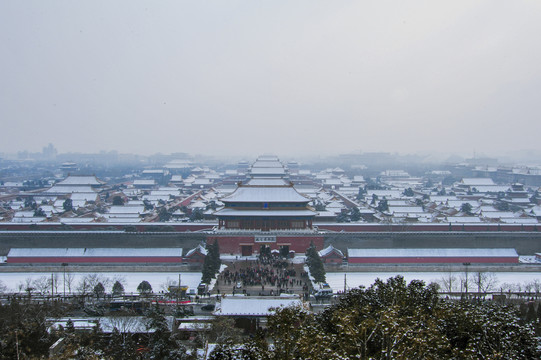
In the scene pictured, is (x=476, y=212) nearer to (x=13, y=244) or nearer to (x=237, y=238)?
(x=237, y=238)

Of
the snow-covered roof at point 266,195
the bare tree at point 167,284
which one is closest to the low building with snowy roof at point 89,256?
the bare tree at point 167,284

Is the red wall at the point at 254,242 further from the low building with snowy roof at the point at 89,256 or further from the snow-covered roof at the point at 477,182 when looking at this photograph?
the snow-covered roof at the point at 477,182

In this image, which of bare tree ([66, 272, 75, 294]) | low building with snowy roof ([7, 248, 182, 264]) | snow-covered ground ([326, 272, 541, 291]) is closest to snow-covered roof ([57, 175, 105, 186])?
low building with snowy roof ([7, 248, 182, 264])

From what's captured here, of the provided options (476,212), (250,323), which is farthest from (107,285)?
(476,212)

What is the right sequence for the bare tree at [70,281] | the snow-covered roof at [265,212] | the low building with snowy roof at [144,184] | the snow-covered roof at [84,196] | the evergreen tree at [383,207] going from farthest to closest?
the low building with snowy roof at [144,184] → the snow-covered roof at [84,196] → the evergreen tree at [383,207] → the snow-covered roof at [265,212] → the bare tree at [70,281]

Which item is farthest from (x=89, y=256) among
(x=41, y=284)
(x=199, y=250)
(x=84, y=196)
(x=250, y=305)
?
(x=84, y=196)

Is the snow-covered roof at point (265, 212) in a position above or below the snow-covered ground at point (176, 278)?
above
